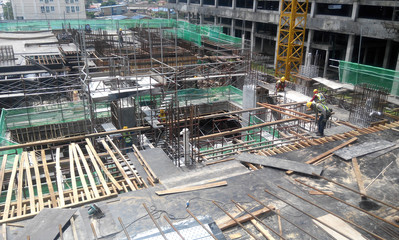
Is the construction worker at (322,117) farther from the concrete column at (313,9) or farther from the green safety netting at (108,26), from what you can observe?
the concrete column at (313,9)

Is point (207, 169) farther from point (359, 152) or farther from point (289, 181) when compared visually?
point (359, 152)

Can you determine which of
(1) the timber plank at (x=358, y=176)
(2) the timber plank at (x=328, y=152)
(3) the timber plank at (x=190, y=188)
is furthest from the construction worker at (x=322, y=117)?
(3) the timber plank at (x=190, y=188)

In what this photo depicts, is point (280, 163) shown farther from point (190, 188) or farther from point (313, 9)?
point (313, 9)

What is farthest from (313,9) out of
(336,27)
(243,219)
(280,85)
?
(243,219)

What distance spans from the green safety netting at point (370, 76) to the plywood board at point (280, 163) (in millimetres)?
15754

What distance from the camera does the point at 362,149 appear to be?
10.8 metres

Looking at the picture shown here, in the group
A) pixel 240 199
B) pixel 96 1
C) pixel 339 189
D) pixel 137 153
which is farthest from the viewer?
pixel 96 1

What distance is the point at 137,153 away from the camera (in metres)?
10.4

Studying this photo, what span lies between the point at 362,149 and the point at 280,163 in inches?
126

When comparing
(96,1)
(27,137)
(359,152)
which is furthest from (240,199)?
(96,1)

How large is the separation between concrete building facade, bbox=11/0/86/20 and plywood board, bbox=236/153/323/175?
60351mm

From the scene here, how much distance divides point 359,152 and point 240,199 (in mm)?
5055

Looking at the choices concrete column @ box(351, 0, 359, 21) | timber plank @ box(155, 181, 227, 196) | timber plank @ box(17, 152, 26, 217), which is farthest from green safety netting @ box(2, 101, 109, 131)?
concrete column @ box(351, 0, 359, 21)

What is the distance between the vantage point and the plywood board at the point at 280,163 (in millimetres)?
9364
